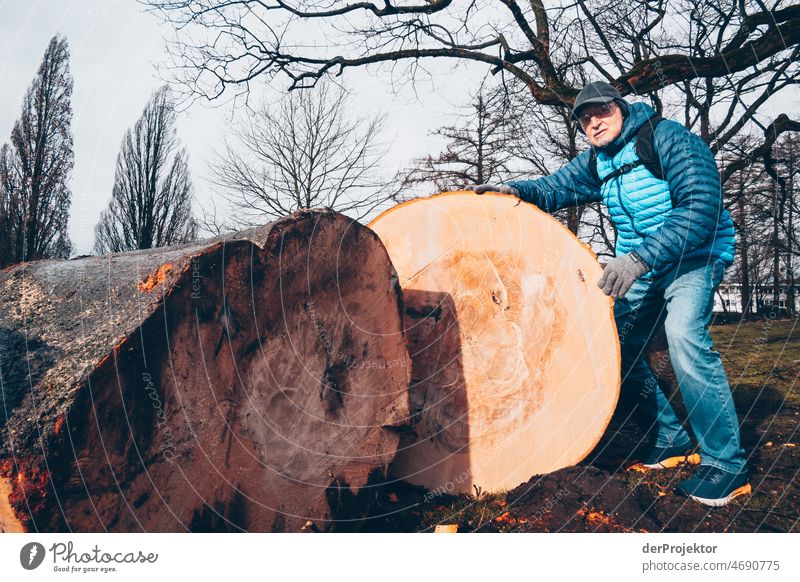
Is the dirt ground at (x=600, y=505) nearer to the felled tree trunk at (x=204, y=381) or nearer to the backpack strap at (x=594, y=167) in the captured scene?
the felled tree trunk at (x=204, y=381)

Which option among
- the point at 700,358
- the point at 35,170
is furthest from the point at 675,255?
the point at 35,170

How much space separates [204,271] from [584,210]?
32.2 ft

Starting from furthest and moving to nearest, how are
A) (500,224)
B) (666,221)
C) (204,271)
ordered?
(500,224)
(666,221)
(204,271)

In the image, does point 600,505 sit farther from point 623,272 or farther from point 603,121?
point 603,121

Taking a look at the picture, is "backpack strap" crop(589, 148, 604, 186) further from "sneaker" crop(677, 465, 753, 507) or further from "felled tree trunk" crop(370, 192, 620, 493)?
"sneaker" crop(677, 465, 753, 507)

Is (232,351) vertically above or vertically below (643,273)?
below

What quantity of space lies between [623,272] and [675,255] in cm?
26

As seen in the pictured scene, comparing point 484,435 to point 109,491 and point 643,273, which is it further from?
point 109,491

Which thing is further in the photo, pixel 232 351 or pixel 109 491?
pixel 232 351

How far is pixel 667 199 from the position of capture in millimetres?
2918

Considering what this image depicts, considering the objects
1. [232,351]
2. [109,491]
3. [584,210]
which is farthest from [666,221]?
[584,210]

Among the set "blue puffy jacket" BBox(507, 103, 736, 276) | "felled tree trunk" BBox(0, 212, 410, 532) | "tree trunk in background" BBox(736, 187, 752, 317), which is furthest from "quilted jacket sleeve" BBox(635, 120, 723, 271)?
"tree trunk in background" BBox(736, 187, 752, 317)

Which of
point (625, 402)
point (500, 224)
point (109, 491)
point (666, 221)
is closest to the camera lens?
point (109, 491)

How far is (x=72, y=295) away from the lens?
2.41 m
